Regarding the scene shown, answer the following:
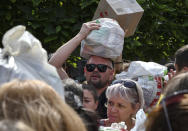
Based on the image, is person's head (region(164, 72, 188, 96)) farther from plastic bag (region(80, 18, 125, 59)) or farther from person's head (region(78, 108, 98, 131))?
plastic bag (region(80, 18, 125, 59))

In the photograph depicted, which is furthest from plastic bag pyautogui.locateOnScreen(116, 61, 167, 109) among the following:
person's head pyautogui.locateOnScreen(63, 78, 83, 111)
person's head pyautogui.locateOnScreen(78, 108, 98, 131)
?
person's head pyautogui.locateOnScreen(78, 108, 98, 131)

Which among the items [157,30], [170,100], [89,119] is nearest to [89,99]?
[89,119]

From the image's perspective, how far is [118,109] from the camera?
10.0ft

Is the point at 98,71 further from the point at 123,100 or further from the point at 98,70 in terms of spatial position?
the point at 123,100

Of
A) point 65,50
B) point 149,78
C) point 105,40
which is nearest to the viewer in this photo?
point 65,50

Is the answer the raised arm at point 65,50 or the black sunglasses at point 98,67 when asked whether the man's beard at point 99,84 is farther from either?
the raised arm at point 65,50

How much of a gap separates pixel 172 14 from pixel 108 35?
2061 mm

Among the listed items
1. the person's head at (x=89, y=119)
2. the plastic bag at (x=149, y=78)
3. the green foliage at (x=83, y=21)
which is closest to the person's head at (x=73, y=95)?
the person's head at (x=89, y=119)

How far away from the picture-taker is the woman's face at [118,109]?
3.04 metres

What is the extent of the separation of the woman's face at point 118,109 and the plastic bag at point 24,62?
4.26ft

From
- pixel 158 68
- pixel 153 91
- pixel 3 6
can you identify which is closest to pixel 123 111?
pixel 153 91

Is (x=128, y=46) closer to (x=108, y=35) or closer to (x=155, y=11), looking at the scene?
(x=155, y=11)

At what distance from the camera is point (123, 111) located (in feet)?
10.1

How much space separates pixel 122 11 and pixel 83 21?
1.02 meters
